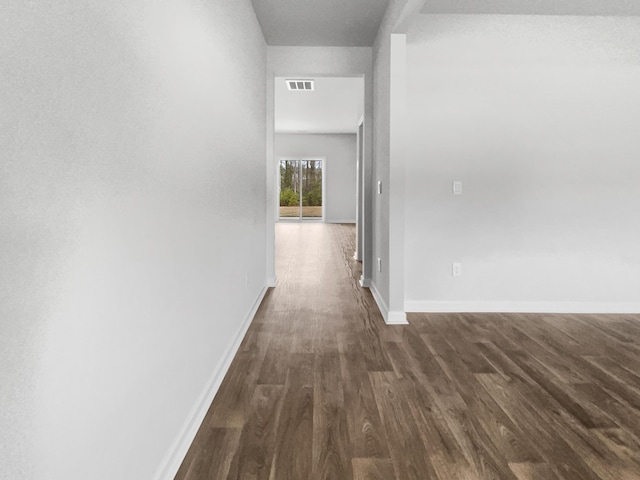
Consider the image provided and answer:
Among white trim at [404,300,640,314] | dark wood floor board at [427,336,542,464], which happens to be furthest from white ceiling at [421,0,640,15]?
dark wood floor board at [427,336,542,464]

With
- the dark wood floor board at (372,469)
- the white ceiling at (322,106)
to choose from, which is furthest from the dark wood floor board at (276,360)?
the white ceiling at (322,106)

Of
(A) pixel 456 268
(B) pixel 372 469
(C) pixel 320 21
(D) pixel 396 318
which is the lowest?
(B) pixel 372 469

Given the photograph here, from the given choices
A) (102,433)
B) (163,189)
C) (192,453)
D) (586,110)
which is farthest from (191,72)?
(586,110)

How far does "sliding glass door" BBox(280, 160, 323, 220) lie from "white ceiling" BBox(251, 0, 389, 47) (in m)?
8.81

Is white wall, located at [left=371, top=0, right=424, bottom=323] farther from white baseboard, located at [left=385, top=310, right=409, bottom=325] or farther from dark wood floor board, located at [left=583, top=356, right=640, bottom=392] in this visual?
dark wood floor board, located at [left=583, top=356, right=640, bottom=392]

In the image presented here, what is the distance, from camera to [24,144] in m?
Answer: 0.81

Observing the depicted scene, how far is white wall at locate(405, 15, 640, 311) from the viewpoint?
147 inches

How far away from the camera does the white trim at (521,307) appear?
388 centimetres

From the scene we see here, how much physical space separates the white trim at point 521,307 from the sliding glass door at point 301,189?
9899 millimetres

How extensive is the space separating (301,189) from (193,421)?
12.0 meters

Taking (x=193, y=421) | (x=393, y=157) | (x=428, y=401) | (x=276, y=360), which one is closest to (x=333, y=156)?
(x=393, y=157)

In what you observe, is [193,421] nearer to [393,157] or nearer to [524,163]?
[393,157]

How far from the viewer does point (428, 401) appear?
2.24 m

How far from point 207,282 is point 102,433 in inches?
44.0
